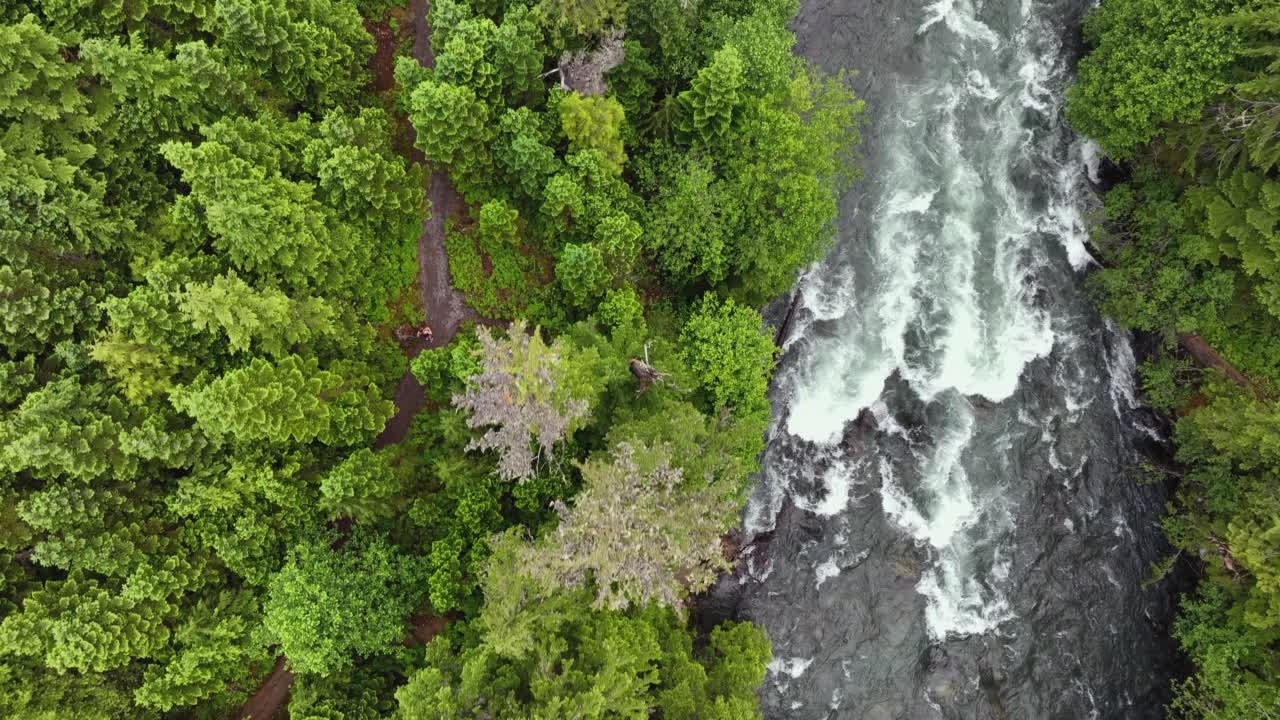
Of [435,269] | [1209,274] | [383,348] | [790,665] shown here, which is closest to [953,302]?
[1209,274]

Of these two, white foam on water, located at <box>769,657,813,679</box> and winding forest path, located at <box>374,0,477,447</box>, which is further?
white foam on water, located at <box>769,657,813,679</box>

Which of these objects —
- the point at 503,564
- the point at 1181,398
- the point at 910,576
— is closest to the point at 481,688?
the point at 503,564

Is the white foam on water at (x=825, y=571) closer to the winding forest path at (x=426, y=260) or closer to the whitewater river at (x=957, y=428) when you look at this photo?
the whitewater river at (x=957, y=428)

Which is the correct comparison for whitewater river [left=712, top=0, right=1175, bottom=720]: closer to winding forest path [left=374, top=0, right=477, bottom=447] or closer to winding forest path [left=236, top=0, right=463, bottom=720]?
winding forest path [left=374, top=0, right=477, bottom=447]

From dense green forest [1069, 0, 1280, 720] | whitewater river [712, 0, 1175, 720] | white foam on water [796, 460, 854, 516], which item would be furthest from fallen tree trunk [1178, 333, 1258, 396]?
white foam on water [796, 460, 854, 516]

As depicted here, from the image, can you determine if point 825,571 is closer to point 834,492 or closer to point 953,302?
point 834,492

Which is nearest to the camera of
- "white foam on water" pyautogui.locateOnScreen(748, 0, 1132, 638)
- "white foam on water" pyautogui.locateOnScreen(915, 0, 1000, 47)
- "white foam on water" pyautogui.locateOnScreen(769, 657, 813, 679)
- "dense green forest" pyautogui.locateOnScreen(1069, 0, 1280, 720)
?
"dense green forest" pyautogui.locateOnScreen(1069, 0, 1280, 720)

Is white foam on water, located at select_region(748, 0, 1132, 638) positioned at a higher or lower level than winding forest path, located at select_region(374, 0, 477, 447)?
lower

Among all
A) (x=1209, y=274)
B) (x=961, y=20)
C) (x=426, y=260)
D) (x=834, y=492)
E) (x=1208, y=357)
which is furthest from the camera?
(x=961, y=20)
